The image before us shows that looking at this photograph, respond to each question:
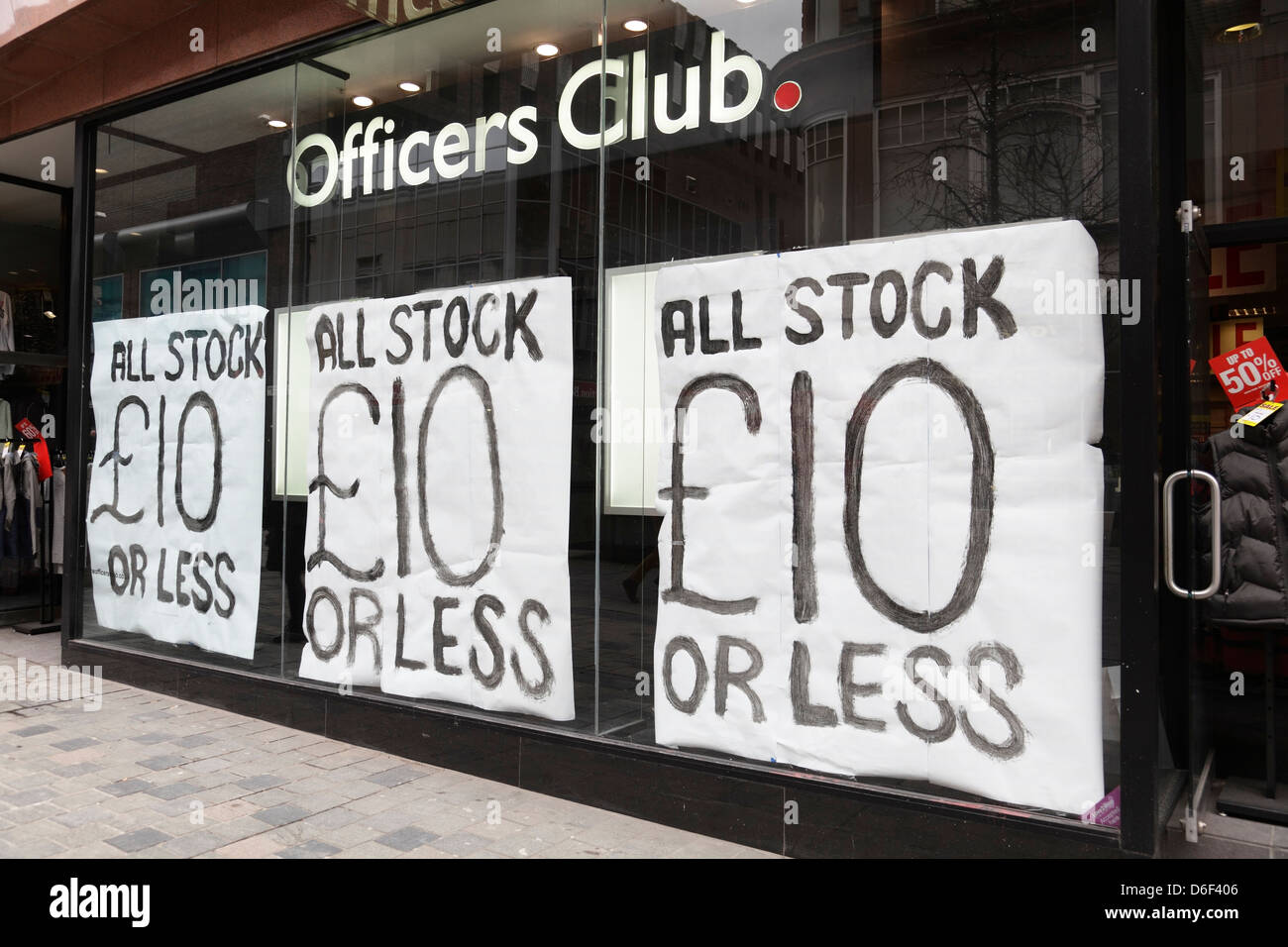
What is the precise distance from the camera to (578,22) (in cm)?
508

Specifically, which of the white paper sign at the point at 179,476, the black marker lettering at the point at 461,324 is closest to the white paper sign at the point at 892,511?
the black marker lettering at the point at 461,324

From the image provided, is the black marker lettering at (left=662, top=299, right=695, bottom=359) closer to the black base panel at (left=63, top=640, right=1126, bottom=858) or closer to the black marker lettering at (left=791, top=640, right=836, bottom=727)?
the black marker lettering at (left=791, top=640, right=836, bottom=727)

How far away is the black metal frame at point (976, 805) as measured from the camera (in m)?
3.39

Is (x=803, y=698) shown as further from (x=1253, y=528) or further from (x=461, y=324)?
(x=461, y=324)

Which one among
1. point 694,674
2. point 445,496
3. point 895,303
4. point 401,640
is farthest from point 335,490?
point 895,303

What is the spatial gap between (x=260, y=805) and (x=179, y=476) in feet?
9.51

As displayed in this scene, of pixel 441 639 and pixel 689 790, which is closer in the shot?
pixel 689 790

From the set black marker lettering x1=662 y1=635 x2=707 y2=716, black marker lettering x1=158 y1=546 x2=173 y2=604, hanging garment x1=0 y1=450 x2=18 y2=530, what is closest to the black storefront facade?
black marker lettering x1=662 y1=635 x2=707 y2=716

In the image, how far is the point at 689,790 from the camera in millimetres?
4242

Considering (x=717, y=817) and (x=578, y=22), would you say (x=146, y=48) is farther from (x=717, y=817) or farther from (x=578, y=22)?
(x=717, y=817)

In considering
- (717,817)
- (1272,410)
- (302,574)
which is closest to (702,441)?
(717,817)

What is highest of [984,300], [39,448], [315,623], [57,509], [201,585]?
[984,300]

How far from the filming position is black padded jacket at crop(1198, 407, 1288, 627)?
423 cm

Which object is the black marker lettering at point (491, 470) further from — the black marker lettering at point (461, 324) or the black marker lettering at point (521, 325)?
Result: the black marker lettering at point (521, 325)
